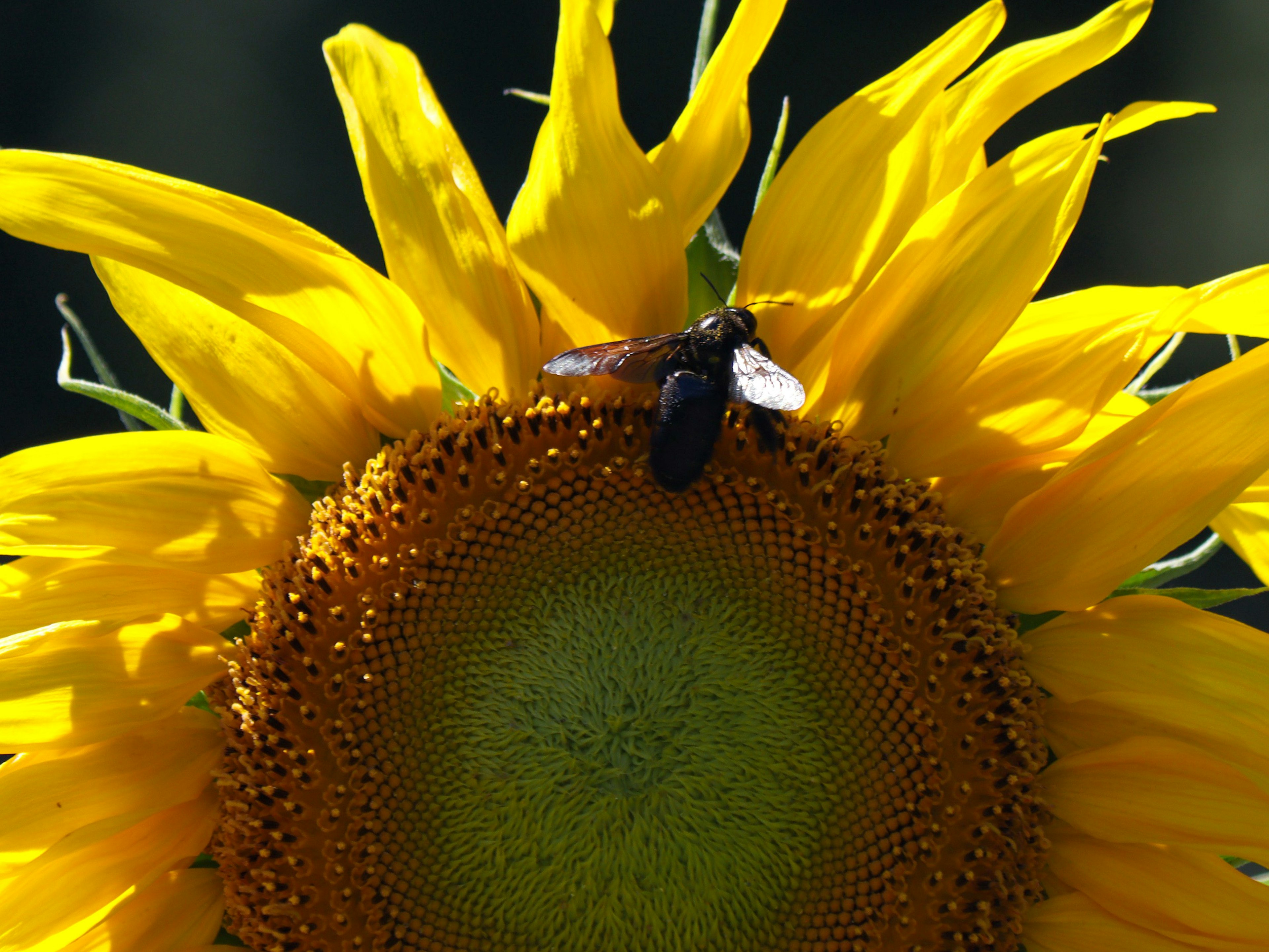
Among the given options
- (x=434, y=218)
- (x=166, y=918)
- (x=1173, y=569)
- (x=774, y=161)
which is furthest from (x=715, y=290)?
(x=166, y=918)

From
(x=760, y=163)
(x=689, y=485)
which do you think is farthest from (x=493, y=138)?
(x=689, y=485)

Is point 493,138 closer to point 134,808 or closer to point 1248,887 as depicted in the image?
point 134,808

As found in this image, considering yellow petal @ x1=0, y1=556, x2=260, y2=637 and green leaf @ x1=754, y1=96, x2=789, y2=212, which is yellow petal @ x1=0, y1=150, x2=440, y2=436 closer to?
yellow petal @ x1=0, y1=556, x2=260, y2=637

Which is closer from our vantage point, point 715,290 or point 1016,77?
point 1016,77

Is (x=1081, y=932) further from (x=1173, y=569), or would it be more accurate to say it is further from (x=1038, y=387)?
(x=1038, y=387)

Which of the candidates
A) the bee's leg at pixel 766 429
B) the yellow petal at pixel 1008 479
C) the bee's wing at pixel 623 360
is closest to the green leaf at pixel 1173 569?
the yellow petal at pixel 1008 479

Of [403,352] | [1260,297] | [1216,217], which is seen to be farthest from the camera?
[1216,217]

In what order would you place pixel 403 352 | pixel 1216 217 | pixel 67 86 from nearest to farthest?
1. pixel 403 352
2. pixel 67 86
3. pixel 1216 217

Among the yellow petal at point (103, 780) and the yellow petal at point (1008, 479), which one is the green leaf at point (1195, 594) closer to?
the yellow petal at point (1008, 479)
